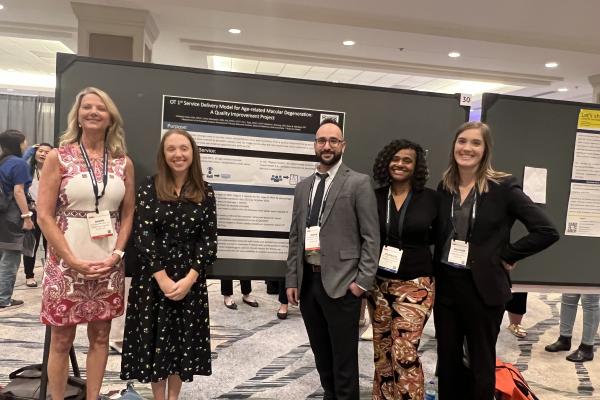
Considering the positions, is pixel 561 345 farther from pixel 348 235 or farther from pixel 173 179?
pixel 173 179

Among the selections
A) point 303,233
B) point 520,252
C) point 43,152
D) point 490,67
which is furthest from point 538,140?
point 490,67

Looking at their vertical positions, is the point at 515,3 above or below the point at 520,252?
above

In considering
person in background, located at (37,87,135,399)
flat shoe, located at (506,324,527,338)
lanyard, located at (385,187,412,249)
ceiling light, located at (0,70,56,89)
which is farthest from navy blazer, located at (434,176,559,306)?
ceiling light, located at (0,70,56,89)

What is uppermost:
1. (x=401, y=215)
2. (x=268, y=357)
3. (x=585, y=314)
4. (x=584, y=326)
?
(x=401, y=215)

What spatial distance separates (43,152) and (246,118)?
2.94m

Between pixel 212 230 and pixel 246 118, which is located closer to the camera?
pixel 212 230

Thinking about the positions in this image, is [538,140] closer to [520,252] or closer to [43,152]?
[520,252]

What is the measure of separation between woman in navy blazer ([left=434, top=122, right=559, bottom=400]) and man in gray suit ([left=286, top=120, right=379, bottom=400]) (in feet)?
1.13

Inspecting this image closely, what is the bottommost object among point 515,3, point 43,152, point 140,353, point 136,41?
point 140,353

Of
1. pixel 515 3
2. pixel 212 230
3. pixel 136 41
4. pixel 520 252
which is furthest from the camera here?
pixel 136 41

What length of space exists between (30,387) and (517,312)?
3.62m

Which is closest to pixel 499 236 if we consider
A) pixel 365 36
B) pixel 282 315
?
pixel 282 315

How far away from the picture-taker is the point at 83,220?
6.07 ft

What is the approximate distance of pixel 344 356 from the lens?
202 centimetres
